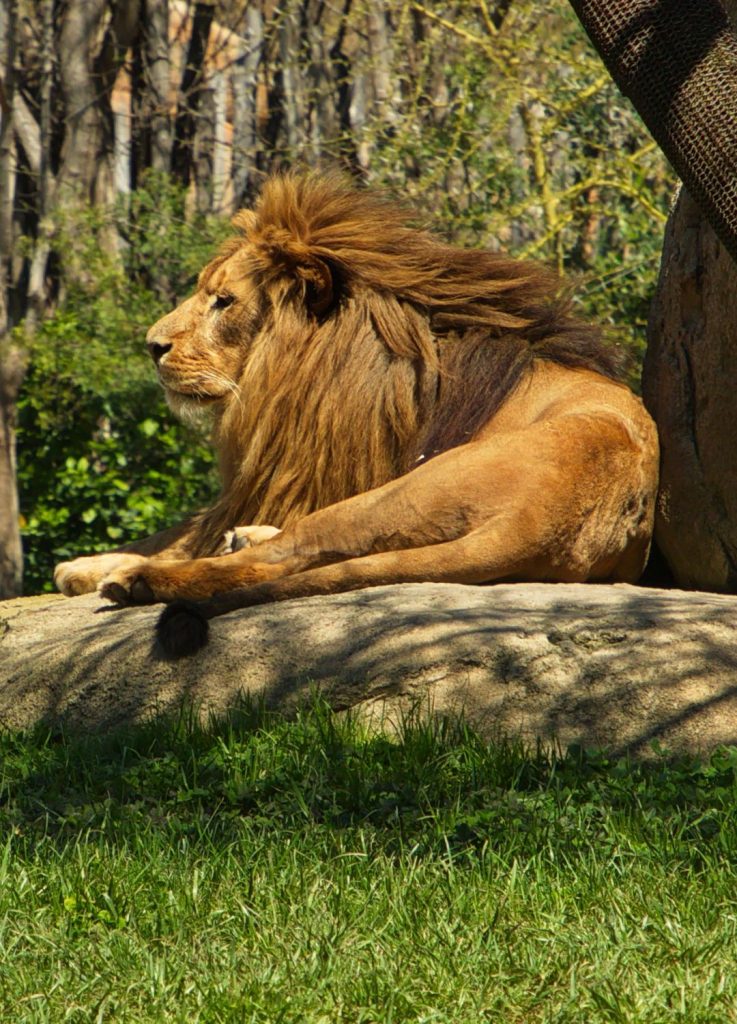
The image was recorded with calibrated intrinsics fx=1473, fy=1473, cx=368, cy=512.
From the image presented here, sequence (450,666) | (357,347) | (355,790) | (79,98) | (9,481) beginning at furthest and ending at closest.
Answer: (79,98), (9,481), (357,347), (450,666), (355,790)

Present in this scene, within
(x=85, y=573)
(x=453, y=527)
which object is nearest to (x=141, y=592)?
(x=85, y=573)

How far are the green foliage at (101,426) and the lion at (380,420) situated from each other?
447cm

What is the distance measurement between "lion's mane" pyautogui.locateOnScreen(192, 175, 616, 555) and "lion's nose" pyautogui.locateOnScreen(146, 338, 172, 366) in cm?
31

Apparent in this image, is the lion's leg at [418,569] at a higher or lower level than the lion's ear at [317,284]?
lower

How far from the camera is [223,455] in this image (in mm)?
5961

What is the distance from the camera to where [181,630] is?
14.6ft

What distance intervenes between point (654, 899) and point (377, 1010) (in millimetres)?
753

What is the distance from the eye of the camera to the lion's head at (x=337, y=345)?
217 inches

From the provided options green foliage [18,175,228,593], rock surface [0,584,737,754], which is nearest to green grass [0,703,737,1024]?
rock surface [0,584,737,754]

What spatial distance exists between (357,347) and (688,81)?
1.97 meters

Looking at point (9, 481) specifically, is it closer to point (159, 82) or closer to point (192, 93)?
point (159, 82)

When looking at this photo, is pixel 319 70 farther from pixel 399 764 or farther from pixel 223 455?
pixel 399 764

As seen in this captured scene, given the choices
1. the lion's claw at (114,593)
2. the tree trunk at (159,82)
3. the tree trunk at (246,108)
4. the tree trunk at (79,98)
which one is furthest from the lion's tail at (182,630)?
the tree trunk at (246,108)

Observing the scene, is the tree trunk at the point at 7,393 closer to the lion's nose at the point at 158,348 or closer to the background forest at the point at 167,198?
the background forest at the point at 167,198
